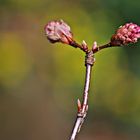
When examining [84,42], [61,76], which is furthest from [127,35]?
[61,76]

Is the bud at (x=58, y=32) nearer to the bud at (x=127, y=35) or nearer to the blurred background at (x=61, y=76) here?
the bud at (x=127, y=35)

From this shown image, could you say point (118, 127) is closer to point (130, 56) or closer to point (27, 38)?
point (130, 56)

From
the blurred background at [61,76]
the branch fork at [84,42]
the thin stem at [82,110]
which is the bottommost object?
the thin stem at [82,110]

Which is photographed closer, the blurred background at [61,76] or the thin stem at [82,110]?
the thin stem at [82,110]

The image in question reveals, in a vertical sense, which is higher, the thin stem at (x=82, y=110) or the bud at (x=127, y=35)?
the bud at (x=127, y=35)

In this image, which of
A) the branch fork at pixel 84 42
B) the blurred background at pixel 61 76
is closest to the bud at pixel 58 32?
the branch fork at pixel 84 42

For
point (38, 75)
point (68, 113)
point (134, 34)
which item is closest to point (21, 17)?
point (38, 75)

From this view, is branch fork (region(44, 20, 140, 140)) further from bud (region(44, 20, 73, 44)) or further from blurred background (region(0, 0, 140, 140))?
blurred background (region(0, 0, 140, 140))

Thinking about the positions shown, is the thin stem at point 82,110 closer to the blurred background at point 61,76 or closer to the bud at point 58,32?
the bud at point 58,32
